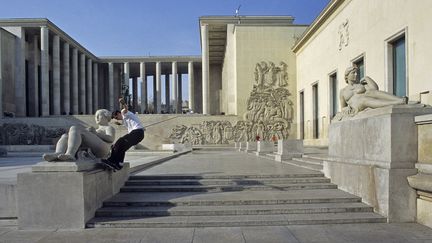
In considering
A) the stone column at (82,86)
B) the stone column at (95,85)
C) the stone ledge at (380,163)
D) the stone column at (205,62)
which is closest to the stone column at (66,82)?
the stone column at (82,86)

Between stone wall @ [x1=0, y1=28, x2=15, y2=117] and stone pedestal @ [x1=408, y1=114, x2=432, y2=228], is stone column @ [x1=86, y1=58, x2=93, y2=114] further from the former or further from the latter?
stone pedestal @ [x1=408, y1=114, x2=432, y2=228]

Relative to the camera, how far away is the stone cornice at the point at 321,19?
27916 mm

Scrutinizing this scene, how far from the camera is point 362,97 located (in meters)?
7.12

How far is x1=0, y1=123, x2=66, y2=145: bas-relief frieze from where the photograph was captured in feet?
130

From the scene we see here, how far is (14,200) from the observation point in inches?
244

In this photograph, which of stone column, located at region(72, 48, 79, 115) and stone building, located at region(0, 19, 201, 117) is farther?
stone column, located at region(72, 48, 79, 115)

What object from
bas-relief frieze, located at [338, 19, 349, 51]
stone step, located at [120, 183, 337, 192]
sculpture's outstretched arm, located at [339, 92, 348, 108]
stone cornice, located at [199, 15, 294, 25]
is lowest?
stone step, located at [120, 183, 337, 192]

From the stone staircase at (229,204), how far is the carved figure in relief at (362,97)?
66.7 inches

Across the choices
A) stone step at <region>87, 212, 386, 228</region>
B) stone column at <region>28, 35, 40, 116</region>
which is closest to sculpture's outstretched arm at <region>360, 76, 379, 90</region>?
stone step at <region>87, 212, 386, 228</region>

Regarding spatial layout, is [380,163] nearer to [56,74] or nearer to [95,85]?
[56,74]

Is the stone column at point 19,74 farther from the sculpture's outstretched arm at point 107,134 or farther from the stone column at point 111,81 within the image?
the sculpture's outstretched arm at point 107,134

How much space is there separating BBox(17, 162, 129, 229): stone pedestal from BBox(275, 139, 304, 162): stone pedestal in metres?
8.98

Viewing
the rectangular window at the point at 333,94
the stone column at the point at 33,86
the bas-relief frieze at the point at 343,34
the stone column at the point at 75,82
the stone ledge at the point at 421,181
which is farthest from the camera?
the stone column at the point at 75,82

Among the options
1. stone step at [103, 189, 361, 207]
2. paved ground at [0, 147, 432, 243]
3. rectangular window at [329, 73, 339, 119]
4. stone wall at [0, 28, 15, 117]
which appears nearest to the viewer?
paved ground at [0, 147, 432, 243]
